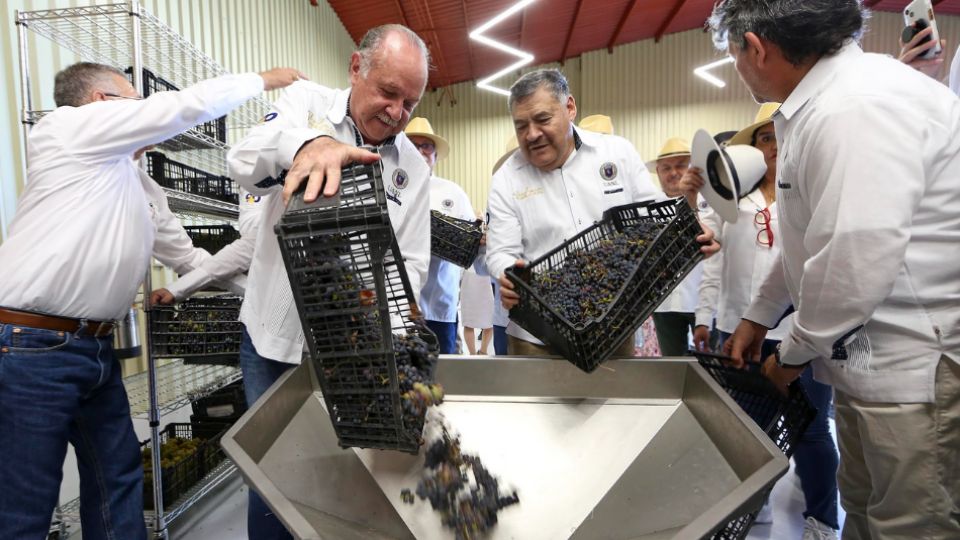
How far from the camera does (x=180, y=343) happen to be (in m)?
2.05

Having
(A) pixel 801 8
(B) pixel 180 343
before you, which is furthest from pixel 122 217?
(A) pixel 801 8

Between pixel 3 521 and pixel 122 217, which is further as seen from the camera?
pixel 122 217

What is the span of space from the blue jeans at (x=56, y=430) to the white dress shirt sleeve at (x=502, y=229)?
4.50 ft

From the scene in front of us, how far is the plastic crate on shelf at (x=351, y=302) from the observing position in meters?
0.73

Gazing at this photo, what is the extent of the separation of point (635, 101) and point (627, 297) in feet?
28.9

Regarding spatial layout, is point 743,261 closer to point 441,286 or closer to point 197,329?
point 441,286

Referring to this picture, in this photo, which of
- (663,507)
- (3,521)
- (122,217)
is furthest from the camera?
(122,217)

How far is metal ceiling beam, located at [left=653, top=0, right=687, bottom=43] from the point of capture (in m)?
7.55

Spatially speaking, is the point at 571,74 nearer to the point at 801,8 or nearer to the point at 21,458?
the point at 801,8

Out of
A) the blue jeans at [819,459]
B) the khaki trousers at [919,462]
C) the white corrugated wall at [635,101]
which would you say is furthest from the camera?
the white corrugated wall at [635,101]

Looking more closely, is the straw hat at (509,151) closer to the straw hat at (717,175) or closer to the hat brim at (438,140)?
the hat brim at (438,140)

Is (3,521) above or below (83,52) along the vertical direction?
below

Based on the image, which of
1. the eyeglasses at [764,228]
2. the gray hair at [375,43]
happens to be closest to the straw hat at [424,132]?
the gray hair at [375,43]

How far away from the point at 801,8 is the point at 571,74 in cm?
875
